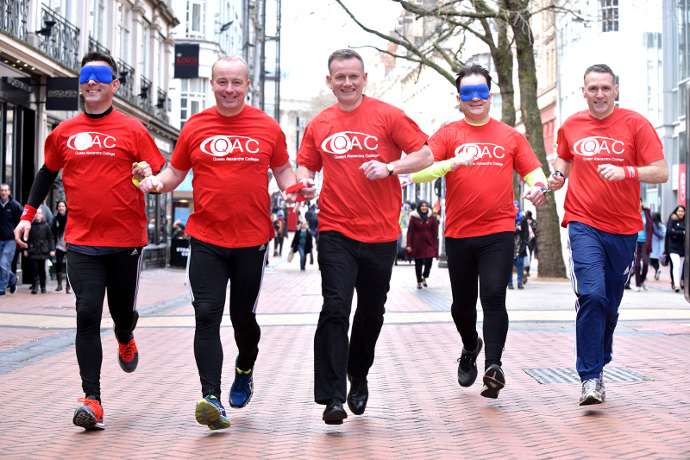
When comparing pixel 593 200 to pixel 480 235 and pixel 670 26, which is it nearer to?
pixel 480 235

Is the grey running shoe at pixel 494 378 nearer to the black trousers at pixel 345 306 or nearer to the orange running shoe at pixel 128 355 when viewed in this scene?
the black trousers at pixel 345 306

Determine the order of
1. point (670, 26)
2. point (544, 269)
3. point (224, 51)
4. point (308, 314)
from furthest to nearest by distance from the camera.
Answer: point (224, 51) → point (670, 26) → point (544, 269) → point (308, 314)

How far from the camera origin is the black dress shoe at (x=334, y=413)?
189 inches

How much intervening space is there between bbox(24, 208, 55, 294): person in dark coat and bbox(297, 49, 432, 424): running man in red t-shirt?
12.0 metres

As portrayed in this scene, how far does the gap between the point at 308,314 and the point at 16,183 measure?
31.1ft

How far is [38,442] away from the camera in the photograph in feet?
15.9

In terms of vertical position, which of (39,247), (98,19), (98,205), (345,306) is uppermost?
(98,19)

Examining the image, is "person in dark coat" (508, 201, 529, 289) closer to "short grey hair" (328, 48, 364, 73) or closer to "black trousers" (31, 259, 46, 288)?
"black trousers" (31, 259, 46, 288)

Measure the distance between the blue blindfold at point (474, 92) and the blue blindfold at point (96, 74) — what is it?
230 cm

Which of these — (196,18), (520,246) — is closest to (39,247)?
(520,246)

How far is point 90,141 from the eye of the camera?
548cm

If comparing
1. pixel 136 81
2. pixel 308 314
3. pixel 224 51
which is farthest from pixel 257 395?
pixel 224 51

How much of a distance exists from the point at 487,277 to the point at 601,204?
0.84 metres

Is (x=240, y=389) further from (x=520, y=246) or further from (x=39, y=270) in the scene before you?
(x=520, y=246)
